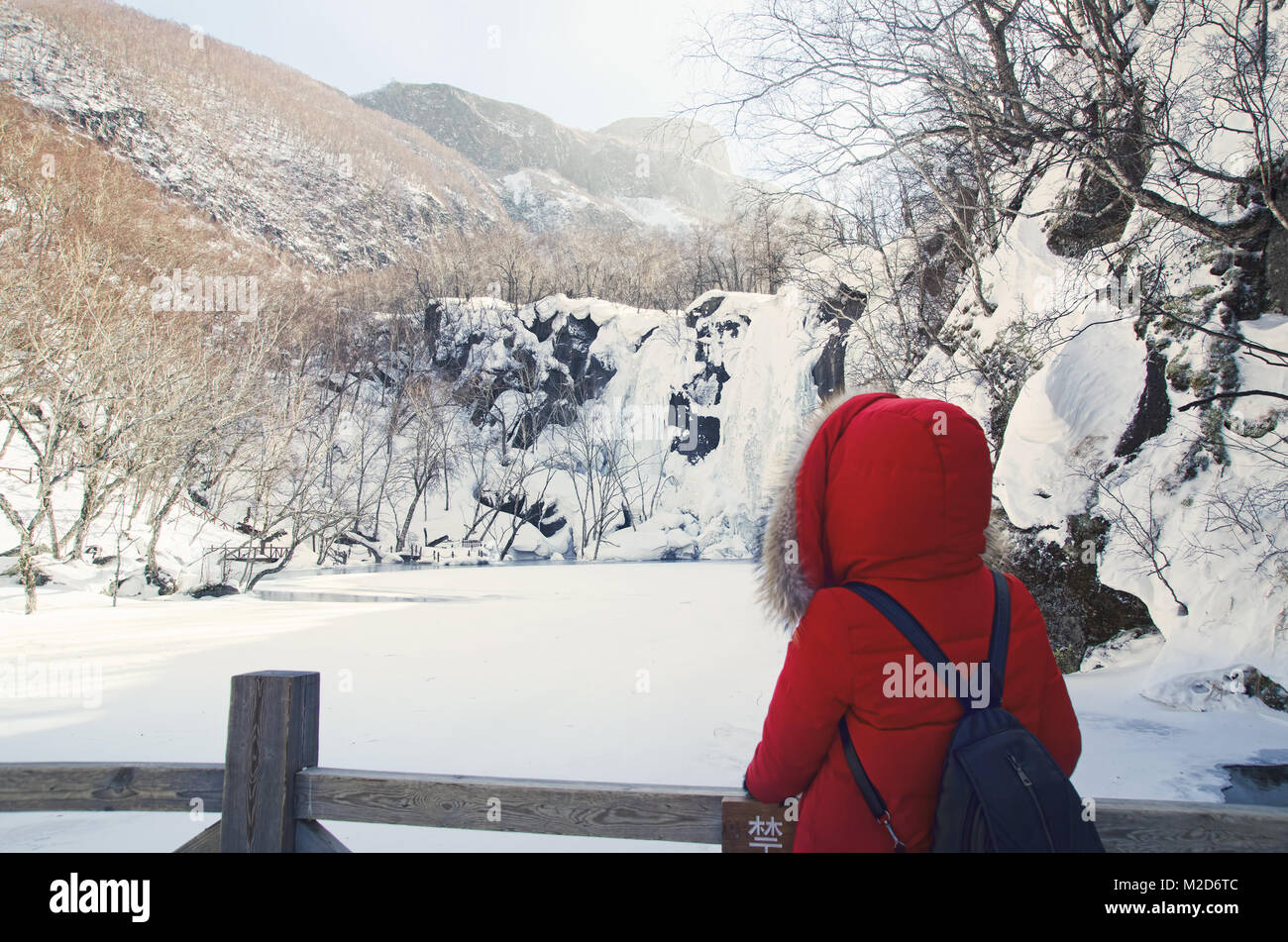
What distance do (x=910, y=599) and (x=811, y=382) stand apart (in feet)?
81.0

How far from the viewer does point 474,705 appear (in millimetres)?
5371

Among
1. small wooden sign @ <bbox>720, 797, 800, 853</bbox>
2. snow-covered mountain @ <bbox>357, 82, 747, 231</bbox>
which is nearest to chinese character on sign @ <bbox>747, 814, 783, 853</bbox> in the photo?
small wooden sign @ <bbox>720, 797, 800, 853</bbox>

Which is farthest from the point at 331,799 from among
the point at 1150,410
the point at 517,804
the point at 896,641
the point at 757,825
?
the point at 1150,410

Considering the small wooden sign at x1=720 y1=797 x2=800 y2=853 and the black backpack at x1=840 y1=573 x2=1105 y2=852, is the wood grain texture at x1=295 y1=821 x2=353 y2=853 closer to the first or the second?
the small wooden sign at x1=720 y1=797 x2=800 y2=853

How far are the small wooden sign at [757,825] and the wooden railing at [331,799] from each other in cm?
1

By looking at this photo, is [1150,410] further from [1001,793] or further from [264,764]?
[264,764]

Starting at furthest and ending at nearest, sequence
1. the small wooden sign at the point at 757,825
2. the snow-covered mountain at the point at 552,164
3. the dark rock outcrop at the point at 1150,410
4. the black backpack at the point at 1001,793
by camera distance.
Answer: the snow-covered mountain at the point at 552,164
the dark rock outcrop at the point at 1150,410
the small wooden sign at the point at 757,825
the black backpack at the point at 1001,793

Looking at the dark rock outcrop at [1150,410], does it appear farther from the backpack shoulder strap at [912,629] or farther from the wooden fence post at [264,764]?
the wooden fence post at [264,764]

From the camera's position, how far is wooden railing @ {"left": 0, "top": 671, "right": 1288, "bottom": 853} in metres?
1.64

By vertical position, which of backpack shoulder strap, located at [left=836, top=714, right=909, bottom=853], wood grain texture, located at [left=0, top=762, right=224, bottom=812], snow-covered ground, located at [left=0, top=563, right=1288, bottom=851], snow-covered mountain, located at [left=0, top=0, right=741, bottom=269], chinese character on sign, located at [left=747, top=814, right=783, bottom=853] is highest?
snow-covered mountain, located at [left=0, top=0, right=741, bottom=269]

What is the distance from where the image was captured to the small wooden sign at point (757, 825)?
1.53 meters

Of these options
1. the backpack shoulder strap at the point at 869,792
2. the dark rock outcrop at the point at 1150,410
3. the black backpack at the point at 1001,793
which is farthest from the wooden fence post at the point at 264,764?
the dark rock outcrop at the point at 1150,410

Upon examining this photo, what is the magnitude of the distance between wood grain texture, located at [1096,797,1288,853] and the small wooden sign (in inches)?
29.5

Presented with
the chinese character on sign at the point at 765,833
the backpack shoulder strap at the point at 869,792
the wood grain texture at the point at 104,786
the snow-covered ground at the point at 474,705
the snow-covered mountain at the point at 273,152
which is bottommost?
the snow-covered ground at the point at 474,705
